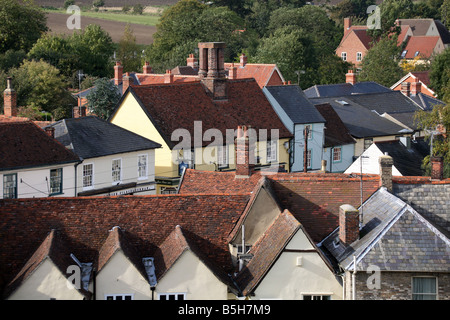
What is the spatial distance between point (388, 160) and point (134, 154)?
2103cm

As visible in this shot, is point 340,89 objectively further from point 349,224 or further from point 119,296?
point 119,296

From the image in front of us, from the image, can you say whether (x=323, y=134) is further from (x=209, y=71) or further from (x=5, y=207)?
(x=5, y=207)

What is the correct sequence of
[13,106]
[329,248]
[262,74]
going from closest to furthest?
Answer: [329,248] → [13,106] → [262,74]

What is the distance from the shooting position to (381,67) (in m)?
94.4

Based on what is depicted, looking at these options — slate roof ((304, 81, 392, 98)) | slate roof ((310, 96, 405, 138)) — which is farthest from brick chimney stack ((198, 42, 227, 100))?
slate roof ((304, 81, 392, 98))

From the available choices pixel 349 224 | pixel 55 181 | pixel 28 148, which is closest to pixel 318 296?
pixel 349 224

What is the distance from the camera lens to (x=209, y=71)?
54.6m

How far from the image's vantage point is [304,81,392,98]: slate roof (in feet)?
248

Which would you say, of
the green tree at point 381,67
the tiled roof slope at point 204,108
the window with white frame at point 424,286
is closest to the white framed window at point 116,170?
the tiled roof slope at point 204,108

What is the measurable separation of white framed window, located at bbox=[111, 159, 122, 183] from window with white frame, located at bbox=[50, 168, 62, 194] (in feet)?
11.5

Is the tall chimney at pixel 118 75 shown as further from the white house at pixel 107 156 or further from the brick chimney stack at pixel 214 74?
the white house at pixel 107 156
